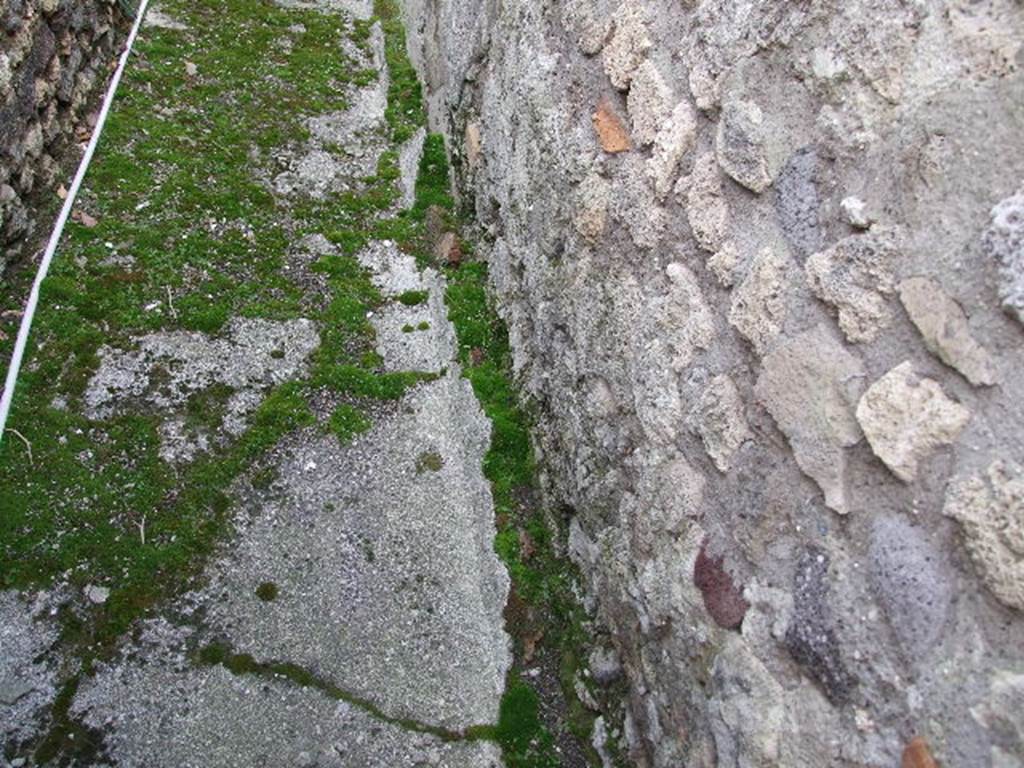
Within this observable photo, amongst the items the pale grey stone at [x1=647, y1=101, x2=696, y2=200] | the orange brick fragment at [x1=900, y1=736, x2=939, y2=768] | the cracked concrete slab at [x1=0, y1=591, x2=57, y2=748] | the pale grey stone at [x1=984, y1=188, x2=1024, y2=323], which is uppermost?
the pale grey stone at [x1=984, y1=188, x2=1024, y2=323]

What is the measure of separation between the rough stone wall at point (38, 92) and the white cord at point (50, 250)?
0.16 metres

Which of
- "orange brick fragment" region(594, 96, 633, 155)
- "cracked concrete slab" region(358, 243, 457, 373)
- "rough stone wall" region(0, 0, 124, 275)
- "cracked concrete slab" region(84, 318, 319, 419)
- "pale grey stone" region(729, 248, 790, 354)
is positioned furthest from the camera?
"rough stone wall" region(0, 0, 124, 275)

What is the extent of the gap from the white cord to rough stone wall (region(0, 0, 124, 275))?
159 mm

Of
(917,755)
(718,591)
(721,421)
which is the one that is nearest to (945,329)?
(721,421)

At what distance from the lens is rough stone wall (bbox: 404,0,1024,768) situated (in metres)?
1.67

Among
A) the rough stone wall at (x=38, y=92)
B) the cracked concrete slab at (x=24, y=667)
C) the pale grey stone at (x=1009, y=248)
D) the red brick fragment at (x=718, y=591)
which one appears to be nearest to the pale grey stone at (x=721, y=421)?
the red brick fragment at (x=718, y=591)

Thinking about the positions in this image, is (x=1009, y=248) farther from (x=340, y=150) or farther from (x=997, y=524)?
(x=340, y=150)

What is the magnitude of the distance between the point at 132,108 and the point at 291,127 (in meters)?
1.05

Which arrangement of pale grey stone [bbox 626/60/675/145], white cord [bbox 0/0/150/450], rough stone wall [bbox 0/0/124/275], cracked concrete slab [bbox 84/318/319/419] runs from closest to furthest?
pale grey stone [bbox 626/60/675/145] < white cord [bbox 0/0/150/450] < cracked concrete slab [bbox 84/318/319/419] < rough stone wall [bbox 0/0/124/275]

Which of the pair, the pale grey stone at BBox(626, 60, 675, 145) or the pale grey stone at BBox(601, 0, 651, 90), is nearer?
the pale grey stone at BBox(626, 60, 675, 145)

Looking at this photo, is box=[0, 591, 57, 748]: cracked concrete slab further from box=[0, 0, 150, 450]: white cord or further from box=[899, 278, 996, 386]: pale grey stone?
box=[899, 278, 996, 386]: pale grey stone

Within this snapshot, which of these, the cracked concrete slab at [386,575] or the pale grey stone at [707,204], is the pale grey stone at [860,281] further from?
the cracked concrete slab at [386,575]

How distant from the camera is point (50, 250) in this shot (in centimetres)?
436

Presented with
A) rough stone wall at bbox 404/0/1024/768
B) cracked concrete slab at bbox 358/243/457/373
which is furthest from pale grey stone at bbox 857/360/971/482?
cracked concrete slab at bbox 358/243/457/373
